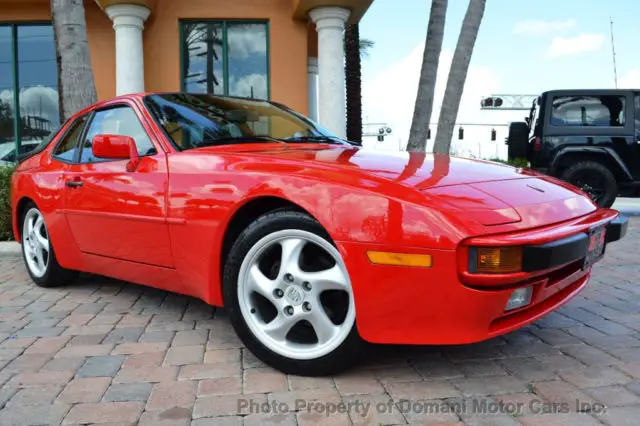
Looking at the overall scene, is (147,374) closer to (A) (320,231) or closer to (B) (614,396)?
(A) (320,231)

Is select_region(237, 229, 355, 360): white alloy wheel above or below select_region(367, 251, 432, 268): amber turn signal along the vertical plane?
below

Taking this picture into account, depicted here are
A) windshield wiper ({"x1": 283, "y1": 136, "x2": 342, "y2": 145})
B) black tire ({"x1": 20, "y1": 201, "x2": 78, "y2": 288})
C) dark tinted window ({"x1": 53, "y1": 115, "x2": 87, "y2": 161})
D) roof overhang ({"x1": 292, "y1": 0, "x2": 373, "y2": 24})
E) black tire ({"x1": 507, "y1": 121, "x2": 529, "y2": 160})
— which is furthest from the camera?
roof overhang ({"x1": 292, "y1": 0, "x2": 373, "y2": 24})

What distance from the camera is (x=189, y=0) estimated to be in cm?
1022

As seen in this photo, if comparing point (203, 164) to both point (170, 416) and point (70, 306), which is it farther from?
point (70, 306)

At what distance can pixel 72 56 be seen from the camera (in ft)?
20.8

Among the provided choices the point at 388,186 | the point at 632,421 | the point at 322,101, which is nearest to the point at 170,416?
the point at 388,186

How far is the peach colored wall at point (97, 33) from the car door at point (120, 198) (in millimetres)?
7473

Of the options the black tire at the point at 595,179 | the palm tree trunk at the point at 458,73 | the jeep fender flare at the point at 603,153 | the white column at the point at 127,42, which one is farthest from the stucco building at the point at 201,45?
the black tire at the point at 595,179

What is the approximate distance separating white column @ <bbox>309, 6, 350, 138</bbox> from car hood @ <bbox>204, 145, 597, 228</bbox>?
6.56 metres

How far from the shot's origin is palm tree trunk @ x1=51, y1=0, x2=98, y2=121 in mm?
6266

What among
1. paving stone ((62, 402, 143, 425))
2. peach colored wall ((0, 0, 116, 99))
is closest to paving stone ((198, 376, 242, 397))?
paving stone ((62, 402, 143, 425))

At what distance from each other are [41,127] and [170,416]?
441 inches

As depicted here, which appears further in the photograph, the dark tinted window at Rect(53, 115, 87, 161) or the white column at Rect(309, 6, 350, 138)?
the white column at Rect(309, 6, 350, 138)

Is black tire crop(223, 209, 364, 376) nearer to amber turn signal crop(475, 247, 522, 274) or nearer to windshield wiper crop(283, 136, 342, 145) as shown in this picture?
amber turn signal crop(475, 247, 522, 274)
